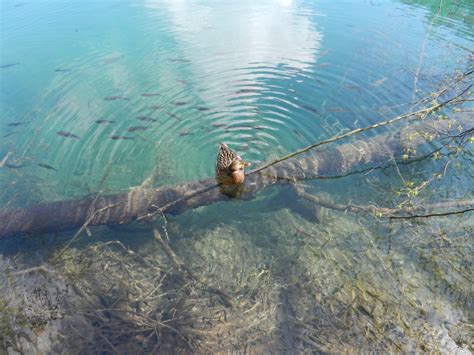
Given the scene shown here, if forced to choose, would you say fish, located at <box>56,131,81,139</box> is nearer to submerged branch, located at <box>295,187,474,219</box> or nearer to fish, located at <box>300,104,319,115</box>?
fish, located at <box>300,104,319,115</box>

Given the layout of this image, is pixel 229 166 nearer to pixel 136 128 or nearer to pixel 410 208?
pixel 410 208

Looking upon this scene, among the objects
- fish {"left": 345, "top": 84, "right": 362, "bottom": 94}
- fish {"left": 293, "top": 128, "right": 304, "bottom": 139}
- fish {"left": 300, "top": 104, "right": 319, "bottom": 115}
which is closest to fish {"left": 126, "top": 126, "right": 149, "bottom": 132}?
Result: fish {"left": 293, "top": 128, "right": 304, "bottom": 139}

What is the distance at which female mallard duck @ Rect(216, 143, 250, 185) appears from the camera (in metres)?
5.23

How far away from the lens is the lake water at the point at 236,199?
414 cm

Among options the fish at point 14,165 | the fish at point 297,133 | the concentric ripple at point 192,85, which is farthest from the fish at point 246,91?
the fish at point 14,165

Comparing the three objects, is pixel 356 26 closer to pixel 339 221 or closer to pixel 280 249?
pixel 339 221

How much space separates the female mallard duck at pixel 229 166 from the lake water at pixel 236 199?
26.9 inches

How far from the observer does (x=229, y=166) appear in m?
5.30

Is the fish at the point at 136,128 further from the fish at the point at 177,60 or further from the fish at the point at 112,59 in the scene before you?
the fish at the point at 112,59

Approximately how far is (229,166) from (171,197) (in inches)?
49.7

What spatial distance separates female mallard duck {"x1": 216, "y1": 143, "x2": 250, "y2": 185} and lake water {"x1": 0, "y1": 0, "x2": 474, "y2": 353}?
0.68m

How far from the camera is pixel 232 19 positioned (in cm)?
1525

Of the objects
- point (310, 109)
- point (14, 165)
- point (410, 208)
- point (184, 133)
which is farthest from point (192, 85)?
point (410, 208)

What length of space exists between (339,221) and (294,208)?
89cm
